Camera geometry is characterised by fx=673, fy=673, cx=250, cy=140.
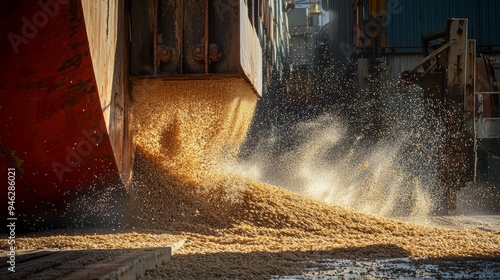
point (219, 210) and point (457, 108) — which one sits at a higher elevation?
point (457, 108)

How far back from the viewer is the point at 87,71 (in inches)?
198

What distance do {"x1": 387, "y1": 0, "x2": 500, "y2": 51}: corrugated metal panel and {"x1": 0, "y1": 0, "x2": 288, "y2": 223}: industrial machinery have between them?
Result: 10.0 meters

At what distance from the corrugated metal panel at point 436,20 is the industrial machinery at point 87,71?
394 inches

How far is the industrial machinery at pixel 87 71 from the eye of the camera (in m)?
4.79

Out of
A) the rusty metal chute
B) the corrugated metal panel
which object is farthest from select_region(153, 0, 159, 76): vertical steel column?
the corrugated metal panel

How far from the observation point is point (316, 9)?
31.9 meters

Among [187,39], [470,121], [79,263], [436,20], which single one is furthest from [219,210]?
[436,20]

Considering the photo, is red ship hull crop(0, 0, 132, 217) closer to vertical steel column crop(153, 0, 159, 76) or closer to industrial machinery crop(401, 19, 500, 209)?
vertical steel column crop(153, 0, 159, 76)

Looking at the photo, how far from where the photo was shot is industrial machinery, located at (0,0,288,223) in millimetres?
4793

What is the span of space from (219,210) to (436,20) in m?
11.1

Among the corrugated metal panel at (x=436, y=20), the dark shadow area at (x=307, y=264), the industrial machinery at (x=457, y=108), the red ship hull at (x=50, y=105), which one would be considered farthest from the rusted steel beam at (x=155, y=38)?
the corrugated metal panel at (x=436, y=20)

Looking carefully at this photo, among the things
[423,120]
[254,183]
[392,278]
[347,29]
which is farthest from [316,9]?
[392,278]

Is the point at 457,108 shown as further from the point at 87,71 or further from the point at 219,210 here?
the point at 87,71

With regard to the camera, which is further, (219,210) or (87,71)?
(219,210)
